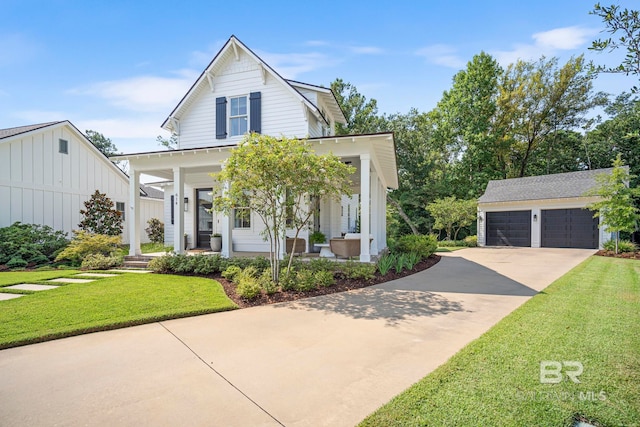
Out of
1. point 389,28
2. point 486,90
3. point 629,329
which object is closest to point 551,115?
point 486,90

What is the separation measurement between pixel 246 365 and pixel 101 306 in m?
3.84

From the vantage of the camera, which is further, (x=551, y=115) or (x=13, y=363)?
(x=551, y=115)

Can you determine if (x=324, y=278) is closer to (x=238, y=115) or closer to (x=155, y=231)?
(x=238, y=115)

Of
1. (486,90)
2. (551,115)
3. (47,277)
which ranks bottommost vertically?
(47,277)

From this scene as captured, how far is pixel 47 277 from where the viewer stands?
837 centimetres

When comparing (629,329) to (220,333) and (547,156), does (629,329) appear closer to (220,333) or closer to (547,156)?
(220,333)

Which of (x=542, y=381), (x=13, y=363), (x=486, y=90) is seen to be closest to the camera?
(x=542, y=381)

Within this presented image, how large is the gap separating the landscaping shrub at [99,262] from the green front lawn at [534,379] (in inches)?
418

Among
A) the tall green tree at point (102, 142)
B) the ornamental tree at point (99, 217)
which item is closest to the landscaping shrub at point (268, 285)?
the ornamental tree at point (99, 217)

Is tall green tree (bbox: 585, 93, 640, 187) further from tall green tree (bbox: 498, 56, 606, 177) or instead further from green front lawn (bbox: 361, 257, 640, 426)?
green front lawn (bbox: 361, 257, 640, 426)

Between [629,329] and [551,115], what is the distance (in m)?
28.8

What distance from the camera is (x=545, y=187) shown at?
753 inches

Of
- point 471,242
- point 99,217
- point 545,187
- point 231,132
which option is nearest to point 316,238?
point 231,132

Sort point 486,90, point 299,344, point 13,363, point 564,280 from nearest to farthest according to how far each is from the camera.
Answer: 1. point 13,363
2. point 299,344
3. point 564,280
4. point 486,90
